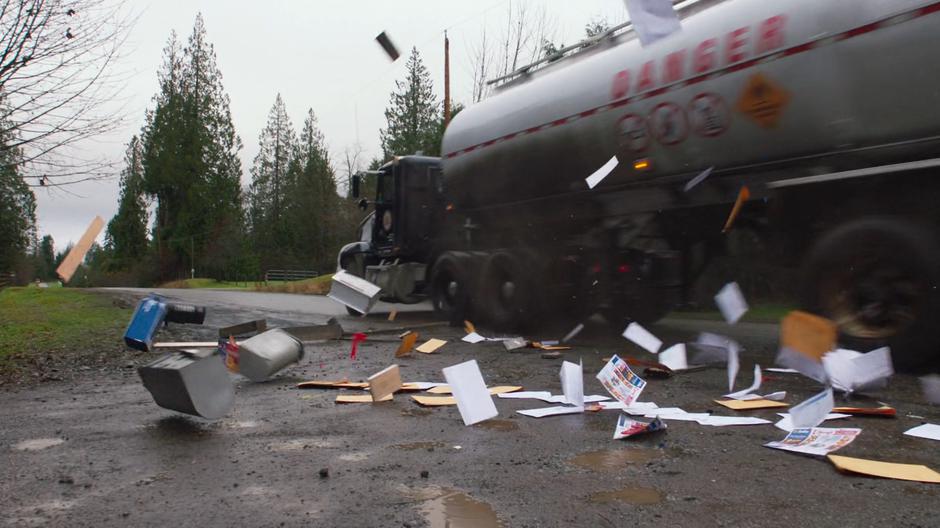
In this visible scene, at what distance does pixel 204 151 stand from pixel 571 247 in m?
47.9

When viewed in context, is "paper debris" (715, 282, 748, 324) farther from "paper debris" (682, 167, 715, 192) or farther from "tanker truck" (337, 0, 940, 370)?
"paper debris" (682, 167, 715, 192)

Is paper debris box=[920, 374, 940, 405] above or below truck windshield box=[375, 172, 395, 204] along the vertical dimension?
below

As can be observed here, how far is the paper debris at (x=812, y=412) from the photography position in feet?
12.2

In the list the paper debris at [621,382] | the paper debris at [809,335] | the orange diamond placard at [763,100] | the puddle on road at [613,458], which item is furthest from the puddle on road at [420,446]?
the orange diamond placard at [763,100]

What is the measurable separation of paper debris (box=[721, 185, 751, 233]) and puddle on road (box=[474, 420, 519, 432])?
346 cm

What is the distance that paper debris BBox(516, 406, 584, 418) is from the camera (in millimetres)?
4195

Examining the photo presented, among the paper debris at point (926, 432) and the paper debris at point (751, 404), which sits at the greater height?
the paper debris at point (926, 432)

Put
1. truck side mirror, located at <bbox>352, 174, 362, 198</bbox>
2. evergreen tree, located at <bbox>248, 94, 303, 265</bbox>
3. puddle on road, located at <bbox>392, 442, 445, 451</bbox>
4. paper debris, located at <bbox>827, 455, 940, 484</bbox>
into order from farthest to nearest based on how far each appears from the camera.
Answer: evergreen tree, located at <bbox>248, 94, 303, 265</bbox>, truck side mirror, located at <bbox>352, 174, 362, 198</bbox>, puddle on road, located at <bbox>392, 442, 445, 451</bbox>, paper debris, located at <bbox>827, 455, 940, 484</bbox>

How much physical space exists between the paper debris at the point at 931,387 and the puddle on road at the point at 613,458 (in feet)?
7.70

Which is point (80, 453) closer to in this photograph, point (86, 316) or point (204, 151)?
point (86, 316)

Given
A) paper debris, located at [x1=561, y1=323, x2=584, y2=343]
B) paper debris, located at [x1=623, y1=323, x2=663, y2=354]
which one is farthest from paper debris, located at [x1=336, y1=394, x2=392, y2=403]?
paper debris, located at [x1=561, y1=323, x2=584, y2=343]

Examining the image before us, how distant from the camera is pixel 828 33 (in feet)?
17.2

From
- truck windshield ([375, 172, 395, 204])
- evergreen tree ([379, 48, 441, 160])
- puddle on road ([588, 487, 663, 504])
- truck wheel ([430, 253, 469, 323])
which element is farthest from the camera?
evergreen tree ([379, 48, 441, 160])

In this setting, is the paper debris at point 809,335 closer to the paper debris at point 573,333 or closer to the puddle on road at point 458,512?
the paper debris at point 573,333
